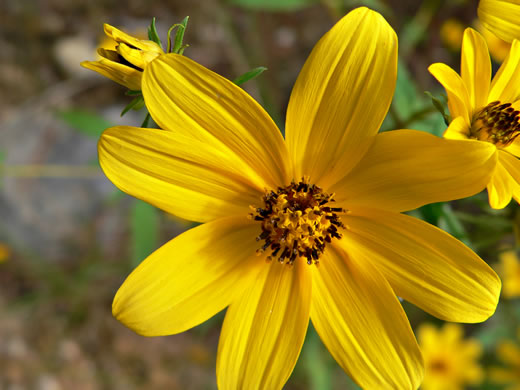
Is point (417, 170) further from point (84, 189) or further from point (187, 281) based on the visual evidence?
point (84, 189)

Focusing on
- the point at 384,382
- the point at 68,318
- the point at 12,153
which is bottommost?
the point at 68,318

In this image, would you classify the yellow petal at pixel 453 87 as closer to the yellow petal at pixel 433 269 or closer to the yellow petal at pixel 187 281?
the yellow petal at pixel 433 269

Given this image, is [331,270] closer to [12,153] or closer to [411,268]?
[411,268]

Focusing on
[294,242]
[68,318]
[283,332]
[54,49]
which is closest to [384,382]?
[283,332]

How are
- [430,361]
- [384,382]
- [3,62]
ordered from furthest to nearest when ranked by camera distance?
1. [3,62]
2. [430,361]
3. [384,382]

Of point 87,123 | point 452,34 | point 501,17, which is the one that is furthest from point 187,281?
point 452,34

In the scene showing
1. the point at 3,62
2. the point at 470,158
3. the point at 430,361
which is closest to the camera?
the point at 470,158

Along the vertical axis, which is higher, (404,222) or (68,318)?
(404,222)
